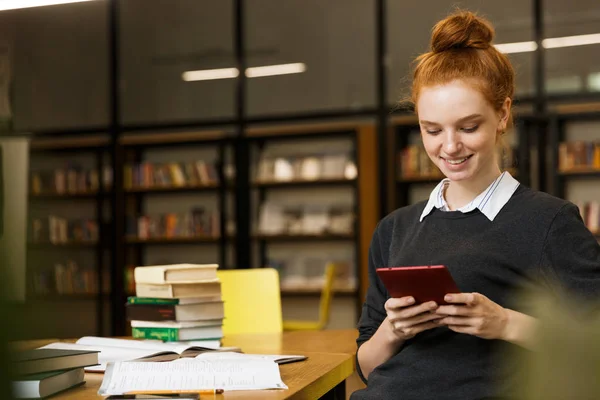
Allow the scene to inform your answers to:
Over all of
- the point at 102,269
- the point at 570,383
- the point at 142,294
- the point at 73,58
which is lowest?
the point at 102,269

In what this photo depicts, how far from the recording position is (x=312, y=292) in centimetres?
714

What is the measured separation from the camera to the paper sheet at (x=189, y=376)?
1208 mm

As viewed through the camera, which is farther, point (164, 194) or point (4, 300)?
point (164, 194)

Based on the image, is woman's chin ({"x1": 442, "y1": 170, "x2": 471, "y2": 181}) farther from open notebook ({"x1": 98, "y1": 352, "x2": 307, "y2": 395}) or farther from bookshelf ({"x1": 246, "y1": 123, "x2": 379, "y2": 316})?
bookshelf ({"x1": 246, "y1": 123, "x2": 379, "y2": 316})

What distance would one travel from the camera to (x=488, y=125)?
1.42m

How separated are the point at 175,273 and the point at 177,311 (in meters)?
0.10

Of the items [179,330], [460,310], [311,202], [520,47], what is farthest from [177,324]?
[520,47]

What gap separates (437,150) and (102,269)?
6.92m

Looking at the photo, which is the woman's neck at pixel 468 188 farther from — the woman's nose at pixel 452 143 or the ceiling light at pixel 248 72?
the ceiling light at pixel 248 72

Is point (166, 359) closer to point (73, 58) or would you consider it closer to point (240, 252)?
point (240, 252)

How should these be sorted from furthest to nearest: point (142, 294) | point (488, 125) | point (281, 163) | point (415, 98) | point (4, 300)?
point (281, 163) < point (142, 294) < point (415, 98) < point (488, 125) < point (4, 300)

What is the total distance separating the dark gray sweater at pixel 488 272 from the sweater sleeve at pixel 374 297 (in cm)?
13

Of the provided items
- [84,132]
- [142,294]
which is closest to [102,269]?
[84,132]

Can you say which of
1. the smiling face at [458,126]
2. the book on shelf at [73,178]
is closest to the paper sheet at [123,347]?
the smiling face at [458,126]
